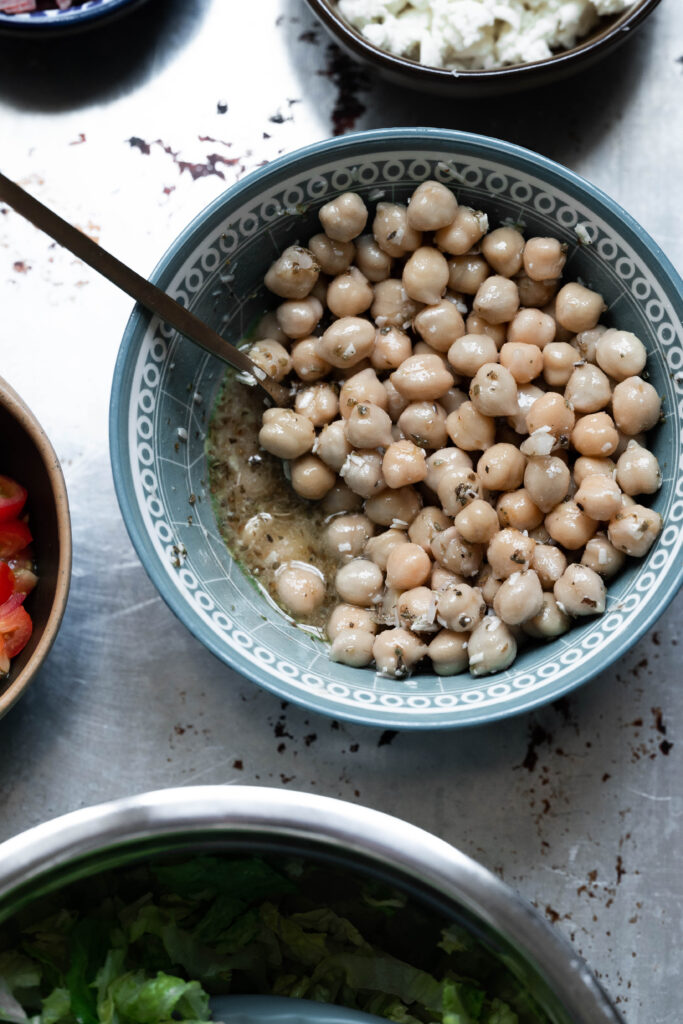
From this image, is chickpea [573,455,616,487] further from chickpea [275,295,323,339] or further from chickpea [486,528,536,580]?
chickpea [275,295,323,339]

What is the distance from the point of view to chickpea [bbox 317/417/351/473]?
3.66 feet

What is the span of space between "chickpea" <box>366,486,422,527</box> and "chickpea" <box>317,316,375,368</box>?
5.9 inches

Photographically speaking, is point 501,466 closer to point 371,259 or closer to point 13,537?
point 371,259

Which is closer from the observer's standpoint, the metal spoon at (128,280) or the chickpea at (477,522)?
the metal spoon at (128,280)

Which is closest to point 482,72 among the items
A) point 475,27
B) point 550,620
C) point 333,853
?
point 475,27

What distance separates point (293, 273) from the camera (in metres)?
1.12

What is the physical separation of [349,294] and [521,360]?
20 centimetres

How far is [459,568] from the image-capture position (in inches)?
42.9

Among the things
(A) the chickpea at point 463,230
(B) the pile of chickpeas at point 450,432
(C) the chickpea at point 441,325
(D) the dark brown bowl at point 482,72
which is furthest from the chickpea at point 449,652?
(D) the dark brown bowl at point 482,72

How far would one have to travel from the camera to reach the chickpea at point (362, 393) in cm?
111

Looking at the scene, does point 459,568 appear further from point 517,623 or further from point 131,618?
point 131,618

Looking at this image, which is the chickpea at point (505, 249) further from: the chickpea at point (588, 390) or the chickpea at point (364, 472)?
the chickpea at point (364, 472)

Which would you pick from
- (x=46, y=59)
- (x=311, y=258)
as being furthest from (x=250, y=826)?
(x=46, y=59)

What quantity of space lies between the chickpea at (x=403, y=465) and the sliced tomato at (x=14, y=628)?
416 millimetres
